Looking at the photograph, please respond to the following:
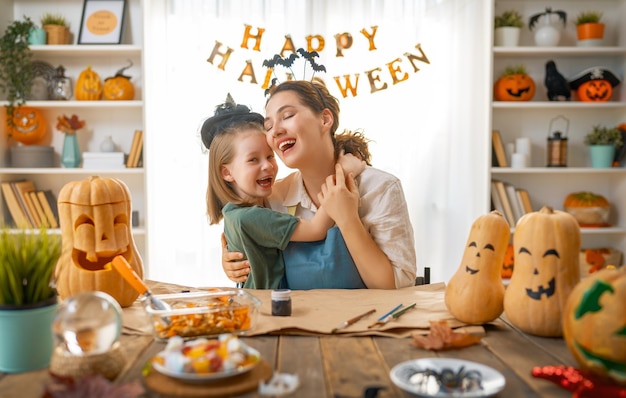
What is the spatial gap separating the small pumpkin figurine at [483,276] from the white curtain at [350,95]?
3.04 meters

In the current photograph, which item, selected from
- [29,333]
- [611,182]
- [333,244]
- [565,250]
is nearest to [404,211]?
[333,244]

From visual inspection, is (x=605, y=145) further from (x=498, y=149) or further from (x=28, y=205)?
(x=28, y=205)

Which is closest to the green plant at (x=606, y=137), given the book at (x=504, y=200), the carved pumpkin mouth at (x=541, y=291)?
the book at (x=504, y=200)

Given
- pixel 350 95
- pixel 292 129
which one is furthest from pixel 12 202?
pixel 292 129

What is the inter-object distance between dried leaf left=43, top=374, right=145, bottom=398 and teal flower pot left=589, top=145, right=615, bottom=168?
12.8ft

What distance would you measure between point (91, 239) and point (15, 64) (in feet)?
10.0

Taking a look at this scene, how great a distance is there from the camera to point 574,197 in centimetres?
439

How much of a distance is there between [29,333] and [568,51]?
3913 mm

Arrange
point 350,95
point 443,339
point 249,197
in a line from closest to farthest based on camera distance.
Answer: point 443,339
point 249,197
point 350,95

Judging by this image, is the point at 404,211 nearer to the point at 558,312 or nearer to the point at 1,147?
the point at 558,312

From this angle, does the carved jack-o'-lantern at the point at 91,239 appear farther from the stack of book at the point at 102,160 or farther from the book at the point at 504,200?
the book at the point at 504,200

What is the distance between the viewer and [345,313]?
153 centimetres

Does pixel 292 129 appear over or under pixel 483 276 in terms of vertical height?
over

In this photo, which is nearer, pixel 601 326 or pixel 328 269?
pixel 601 326
